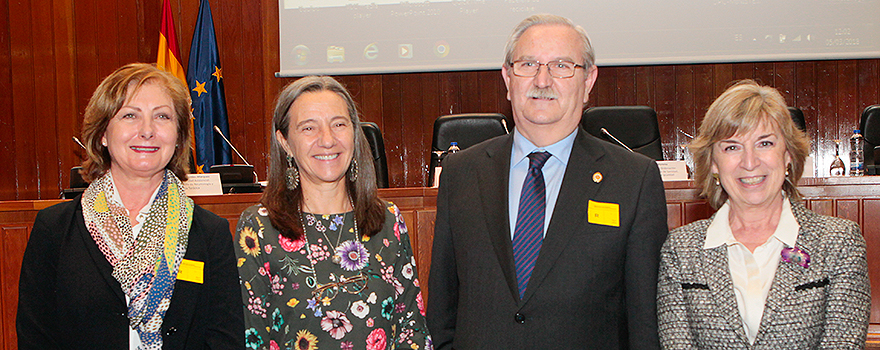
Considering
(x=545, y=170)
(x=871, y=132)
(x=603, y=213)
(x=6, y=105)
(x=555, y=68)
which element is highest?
(x=6, y=105)

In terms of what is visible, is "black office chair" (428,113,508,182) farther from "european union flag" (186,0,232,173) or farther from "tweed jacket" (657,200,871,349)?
"tweed jacket" (657,200,871,349)

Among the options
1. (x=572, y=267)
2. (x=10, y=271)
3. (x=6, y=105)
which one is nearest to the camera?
(x=572, y=267)

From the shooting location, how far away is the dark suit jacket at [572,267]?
5.00ft

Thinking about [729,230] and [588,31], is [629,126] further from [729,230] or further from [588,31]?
[729,230]

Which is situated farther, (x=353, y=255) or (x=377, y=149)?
(x=377, y=149)

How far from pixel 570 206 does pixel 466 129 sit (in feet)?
9.60

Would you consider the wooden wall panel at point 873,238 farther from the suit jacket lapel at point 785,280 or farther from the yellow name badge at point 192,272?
the yellow name badge at point 192,272

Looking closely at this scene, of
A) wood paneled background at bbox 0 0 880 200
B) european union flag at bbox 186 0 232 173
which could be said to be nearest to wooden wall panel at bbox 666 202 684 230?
wood paneled background at bbox 0 0 880 200

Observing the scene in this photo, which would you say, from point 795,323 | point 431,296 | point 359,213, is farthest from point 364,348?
point 795,323

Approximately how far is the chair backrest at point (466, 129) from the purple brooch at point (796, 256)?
2897mm

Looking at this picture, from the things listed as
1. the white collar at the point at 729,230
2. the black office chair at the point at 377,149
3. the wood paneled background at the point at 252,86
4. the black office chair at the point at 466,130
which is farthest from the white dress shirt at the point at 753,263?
the wood paneled background at the point at 252,86

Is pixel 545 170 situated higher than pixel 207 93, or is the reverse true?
pixel 207 93

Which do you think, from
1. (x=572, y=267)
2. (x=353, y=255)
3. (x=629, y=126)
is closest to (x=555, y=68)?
(x=572, y=267)

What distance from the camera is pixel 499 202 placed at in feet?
5.37
